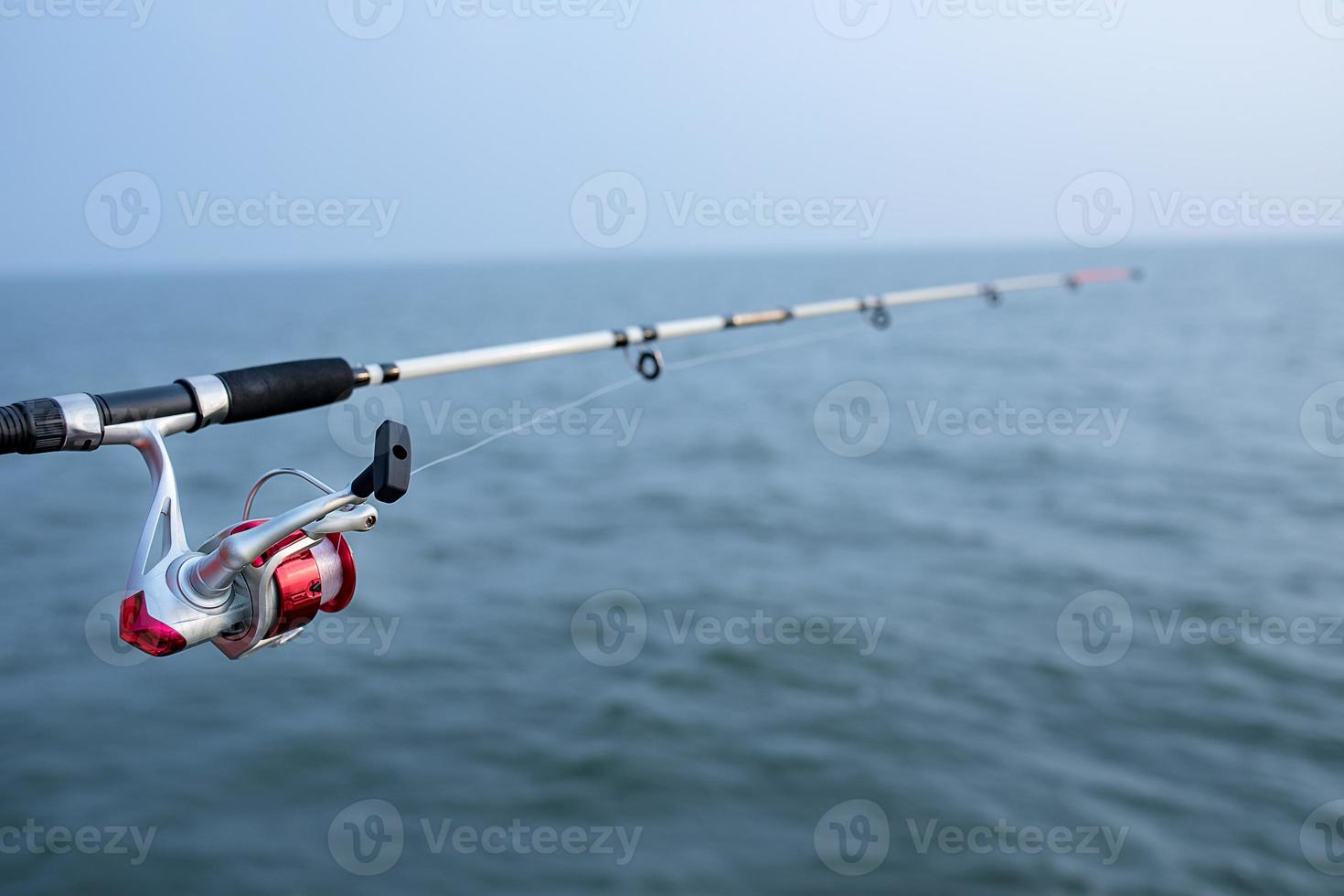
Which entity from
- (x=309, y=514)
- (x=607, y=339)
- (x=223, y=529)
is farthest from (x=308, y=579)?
(x=607, y=339)

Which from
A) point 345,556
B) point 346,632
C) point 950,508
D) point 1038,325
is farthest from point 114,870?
point 1038,325

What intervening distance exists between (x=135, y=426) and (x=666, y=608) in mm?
10049

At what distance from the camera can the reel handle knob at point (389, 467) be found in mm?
2234

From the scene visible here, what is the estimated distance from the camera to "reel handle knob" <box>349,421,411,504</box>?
2234 mm

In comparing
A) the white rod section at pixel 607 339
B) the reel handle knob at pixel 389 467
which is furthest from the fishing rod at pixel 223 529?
the white rod section at pixel 607 339

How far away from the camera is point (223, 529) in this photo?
99.0 inches

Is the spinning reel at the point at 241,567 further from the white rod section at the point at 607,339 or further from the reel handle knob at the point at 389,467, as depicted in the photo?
the white rod section at the point at 607,339

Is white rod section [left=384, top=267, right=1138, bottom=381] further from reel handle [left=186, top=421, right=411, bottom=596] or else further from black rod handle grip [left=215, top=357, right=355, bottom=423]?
Result: reel handle [left=186, top=421, right=411, bottom=596]

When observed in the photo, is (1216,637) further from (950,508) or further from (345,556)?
(345,556)

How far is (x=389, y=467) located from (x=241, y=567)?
0.45 metres

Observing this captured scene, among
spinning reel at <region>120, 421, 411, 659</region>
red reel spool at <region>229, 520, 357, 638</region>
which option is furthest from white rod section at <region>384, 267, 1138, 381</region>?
spinning reel at <region>120, 421, 411, 659</region>

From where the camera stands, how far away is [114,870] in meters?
8.04

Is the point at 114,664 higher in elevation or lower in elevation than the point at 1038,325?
lower

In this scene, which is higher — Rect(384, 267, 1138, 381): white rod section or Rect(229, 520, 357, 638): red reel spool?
Rect(384, 267, 1138, 381): white rod section
